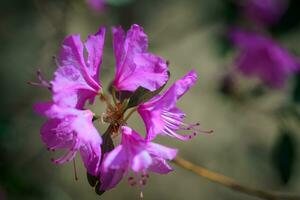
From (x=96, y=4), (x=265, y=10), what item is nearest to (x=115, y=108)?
(x=96, y=4)

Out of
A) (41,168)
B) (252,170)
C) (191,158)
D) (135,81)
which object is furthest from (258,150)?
(135,81)

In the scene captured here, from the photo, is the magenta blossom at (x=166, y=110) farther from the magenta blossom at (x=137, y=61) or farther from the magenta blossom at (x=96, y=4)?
the magenta blossom at (x=96, y=4)

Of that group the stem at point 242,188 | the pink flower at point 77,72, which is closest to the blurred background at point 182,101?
the stem at point 242,188

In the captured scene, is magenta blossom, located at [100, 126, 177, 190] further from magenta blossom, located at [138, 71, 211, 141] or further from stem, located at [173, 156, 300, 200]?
stem, located at [173, 156, 300, 200]

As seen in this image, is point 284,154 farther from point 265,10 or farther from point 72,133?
point 72,133

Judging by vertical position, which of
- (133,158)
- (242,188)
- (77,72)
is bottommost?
(242,188)

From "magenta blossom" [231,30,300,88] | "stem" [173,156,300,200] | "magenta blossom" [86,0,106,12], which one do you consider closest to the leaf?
"magenta blossom" [231,30,300,88]
